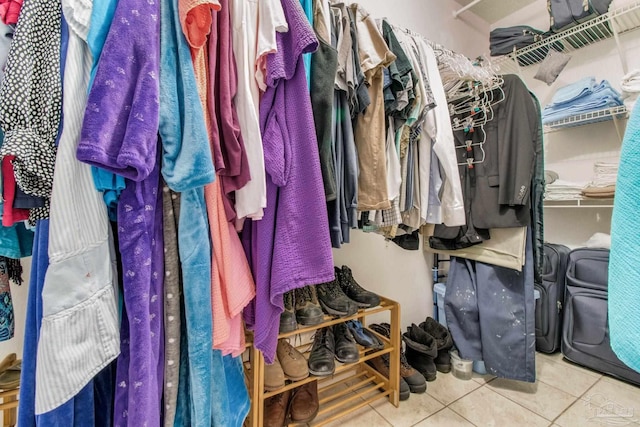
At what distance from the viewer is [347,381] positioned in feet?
4.61

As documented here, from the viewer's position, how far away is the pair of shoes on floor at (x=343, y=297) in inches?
42.9

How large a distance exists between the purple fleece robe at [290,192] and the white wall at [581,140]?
2.03 metres

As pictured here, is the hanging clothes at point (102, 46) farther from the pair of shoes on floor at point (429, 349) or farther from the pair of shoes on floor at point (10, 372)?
the pair of shoes on floor at point (429, 349)

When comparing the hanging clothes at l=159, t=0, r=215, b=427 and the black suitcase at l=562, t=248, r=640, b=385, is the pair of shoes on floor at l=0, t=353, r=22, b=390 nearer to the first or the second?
the hanging clothes at l=159, t=0, r=215, b=427

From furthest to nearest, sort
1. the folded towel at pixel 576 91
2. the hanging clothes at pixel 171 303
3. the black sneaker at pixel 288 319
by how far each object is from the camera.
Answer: the folded towel at pixel 576 91
the black sneaker at pixel 288 319
the hanging clothes at pixel 171 303

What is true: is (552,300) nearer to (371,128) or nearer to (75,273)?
(371,128)

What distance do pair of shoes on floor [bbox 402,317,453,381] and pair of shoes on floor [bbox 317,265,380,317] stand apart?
497mm

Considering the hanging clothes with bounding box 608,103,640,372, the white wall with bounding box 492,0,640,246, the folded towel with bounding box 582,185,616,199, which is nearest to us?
the hanging clothes with bounding box 608,103,640,372

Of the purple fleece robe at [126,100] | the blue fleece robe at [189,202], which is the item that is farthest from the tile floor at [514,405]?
the purple fleece robe at [126,100]

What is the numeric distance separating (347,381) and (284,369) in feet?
1.68

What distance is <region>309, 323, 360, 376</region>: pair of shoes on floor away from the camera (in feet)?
3.50

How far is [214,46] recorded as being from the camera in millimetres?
668

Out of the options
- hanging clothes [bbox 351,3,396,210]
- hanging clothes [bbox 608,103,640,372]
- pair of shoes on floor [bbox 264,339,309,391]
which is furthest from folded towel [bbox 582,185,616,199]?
pair of shoes on floor [bbox 264,339,309,391]

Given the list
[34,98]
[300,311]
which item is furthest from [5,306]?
[300,311]
